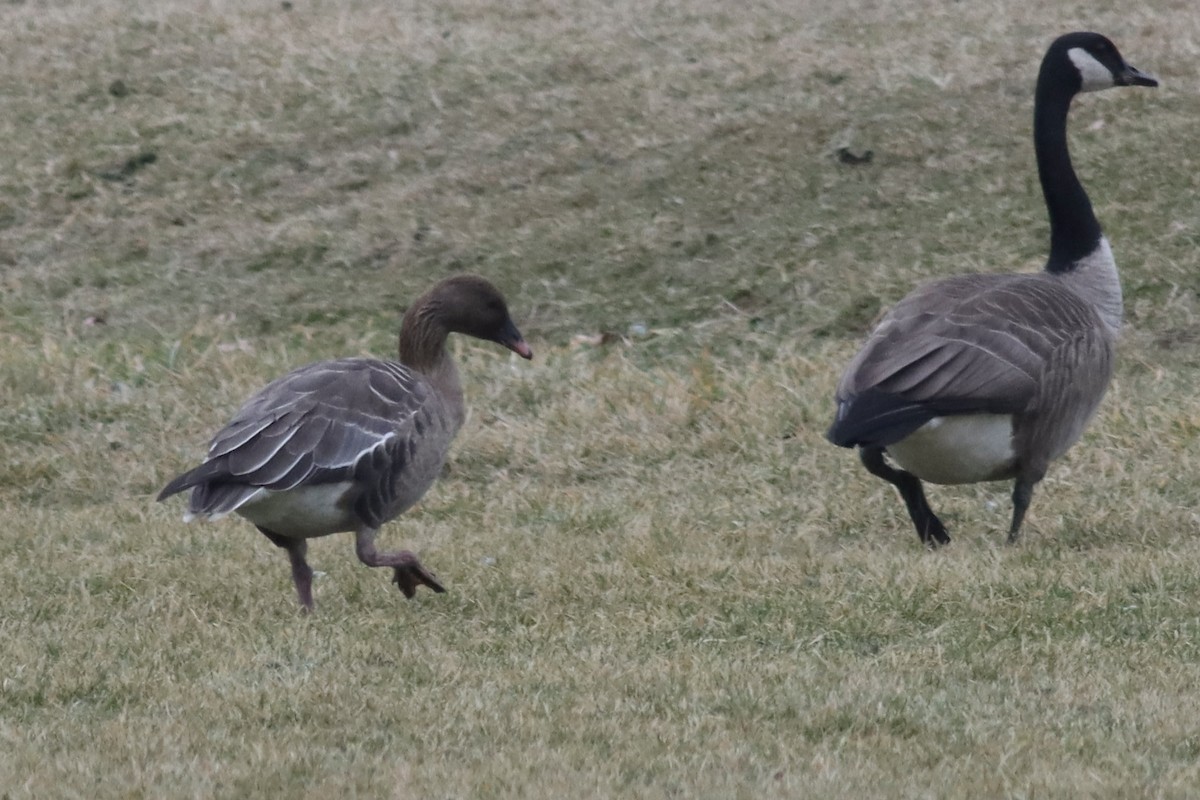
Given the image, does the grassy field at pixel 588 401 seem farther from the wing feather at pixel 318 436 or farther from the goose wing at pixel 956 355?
the goose wing at pixel 956 355

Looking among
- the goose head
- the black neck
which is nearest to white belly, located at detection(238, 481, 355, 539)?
the goose head

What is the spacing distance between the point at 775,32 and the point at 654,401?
280 inches

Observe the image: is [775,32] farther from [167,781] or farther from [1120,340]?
[167,781]

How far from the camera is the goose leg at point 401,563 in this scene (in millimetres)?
5977

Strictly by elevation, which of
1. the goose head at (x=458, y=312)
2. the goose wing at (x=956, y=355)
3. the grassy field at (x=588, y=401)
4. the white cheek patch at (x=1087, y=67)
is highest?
the white cheek patch at (x=1087, y=67)

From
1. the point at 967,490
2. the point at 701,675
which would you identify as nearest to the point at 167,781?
the point at 701,675

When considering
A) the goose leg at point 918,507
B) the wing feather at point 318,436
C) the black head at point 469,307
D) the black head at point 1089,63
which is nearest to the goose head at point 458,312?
the black head at point 469,307

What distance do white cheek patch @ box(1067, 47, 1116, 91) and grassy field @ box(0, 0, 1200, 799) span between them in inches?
63.1

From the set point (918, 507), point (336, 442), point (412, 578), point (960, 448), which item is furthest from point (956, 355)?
point (336, 442)

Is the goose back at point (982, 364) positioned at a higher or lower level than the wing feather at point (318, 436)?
lower

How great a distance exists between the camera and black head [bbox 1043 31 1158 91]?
8281 millimetres

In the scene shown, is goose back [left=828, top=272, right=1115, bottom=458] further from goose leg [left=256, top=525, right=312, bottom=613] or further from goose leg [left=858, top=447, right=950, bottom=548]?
goose leg [left=256, top=525, right=312, bottom=613]

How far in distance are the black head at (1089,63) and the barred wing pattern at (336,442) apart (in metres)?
3.60

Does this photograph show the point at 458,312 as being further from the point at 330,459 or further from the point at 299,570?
the point at 299,570
